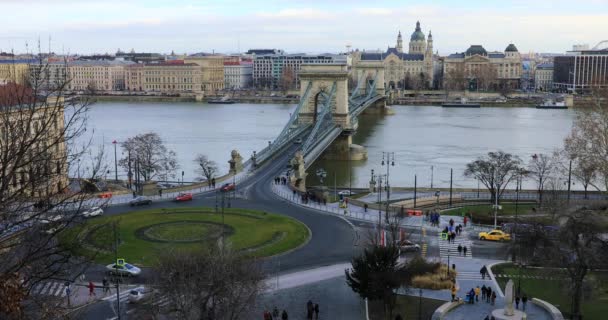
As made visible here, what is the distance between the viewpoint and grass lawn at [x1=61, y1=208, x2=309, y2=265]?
705 inches

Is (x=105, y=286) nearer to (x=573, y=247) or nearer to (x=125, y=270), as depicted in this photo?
(x=125, y=270)

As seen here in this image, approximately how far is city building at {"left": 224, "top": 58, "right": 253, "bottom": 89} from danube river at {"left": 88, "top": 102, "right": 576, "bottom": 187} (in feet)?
115

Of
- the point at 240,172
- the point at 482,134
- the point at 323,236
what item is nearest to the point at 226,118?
the point at 482,134

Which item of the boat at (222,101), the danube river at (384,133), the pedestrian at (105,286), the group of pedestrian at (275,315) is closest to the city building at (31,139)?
the group of pedestrian at (275,315)

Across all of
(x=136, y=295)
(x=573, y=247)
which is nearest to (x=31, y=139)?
(x=136, y=295)

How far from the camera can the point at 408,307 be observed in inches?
584

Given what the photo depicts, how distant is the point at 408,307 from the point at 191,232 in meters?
7.66

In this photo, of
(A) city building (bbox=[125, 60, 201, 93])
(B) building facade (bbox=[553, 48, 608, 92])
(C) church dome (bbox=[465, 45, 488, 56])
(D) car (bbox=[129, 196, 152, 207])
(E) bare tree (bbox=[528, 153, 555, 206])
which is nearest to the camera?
(D) car (bbox=[129, 196, 152, 207])

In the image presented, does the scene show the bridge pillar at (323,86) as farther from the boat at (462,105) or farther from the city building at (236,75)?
the city building at (236,75)

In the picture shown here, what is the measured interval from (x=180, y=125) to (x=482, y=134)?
27565mm

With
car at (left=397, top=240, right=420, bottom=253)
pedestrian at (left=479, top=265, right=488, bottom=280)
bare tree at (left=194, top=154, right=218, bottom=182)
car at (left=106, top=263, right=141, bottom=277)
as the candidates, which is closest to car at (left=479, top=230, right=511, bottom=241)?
car at (left=397, top=240, right=420, bottom=253)

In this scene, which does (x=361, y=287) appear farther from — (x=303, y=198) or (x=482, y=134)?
(x=482, y=134)

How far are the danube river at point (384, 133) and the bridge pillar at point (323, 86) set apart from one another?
377 cm

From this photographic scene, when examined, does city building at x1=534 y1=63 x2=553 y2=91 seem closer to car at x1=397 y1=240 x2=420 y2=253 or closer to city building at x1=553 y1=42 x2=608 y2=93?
city building at x1=553 y1=42 x2=608 y2=93
